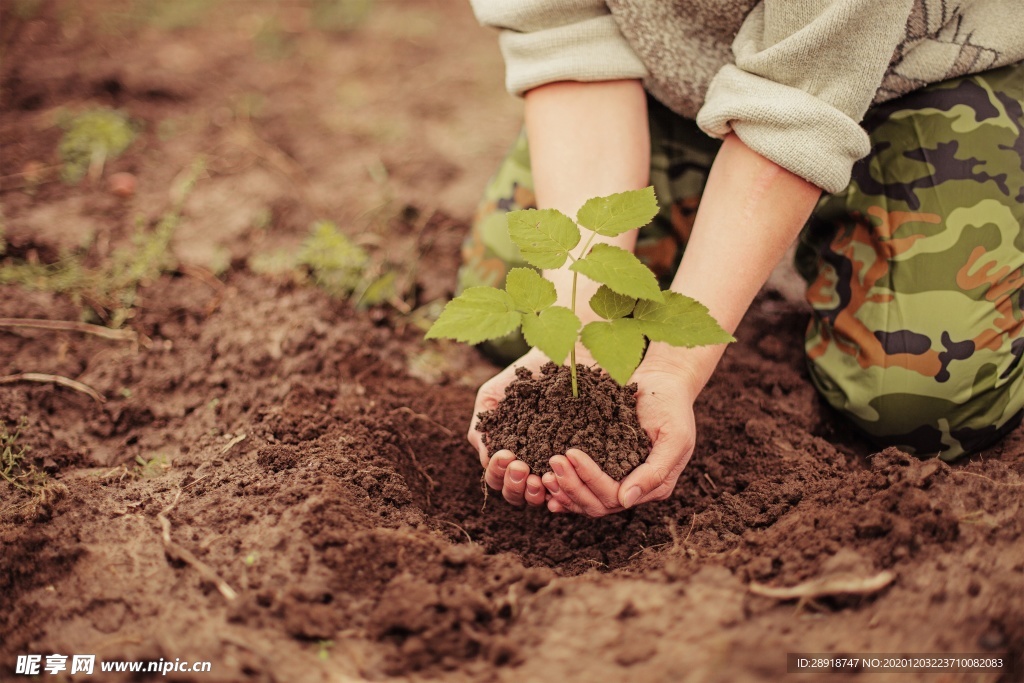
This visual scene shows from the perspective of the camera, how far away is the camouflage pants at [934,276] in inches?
66.3

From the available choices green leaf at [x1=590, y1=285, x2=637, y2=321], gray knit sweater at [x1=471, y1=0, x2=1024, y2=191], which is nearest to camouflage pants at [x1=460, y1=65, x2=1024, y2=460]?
gray knit sweater at [x1=471, y1=0, x2=1024, y2=191]

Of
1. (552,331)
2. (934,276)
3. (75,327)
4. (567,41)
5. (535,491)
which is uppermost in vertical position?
(567,41)

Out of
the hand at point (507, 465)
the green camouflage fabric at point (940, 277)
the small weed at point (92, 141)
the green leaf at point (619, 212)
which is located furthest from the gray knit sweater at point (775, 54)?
the small weed at point (92, 141)

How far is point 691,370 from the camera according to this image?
158cm

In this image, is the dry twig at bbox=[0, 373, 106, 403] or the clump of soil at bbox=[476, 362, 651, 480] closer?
the clump of soil at bbox=[476, 362, 651, 480]

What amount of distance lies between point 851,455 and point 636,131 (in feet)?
3.13

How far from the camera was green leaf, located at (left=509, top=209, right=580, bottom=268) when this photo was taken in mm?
1334

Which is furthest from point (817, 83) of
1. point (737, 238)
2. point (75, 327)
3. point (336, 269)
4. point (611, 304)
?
point (75, 327)

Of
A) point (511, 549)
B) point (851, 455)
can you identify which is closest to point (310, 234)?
point (511, 549)

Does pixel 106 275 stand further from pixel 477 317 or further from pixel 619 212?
pixel 619 212

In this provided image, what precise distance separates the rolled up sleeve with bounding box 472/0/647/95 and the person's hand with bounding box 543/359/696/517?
0.77m

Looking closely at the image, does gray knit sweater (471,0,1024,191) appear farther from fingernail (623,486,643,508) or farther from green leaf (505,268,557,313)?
fingernail (623,486,643,508)

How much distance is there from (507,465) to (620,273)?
0.44 meters

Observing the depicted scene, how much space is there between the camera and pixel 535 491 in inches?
56.1
